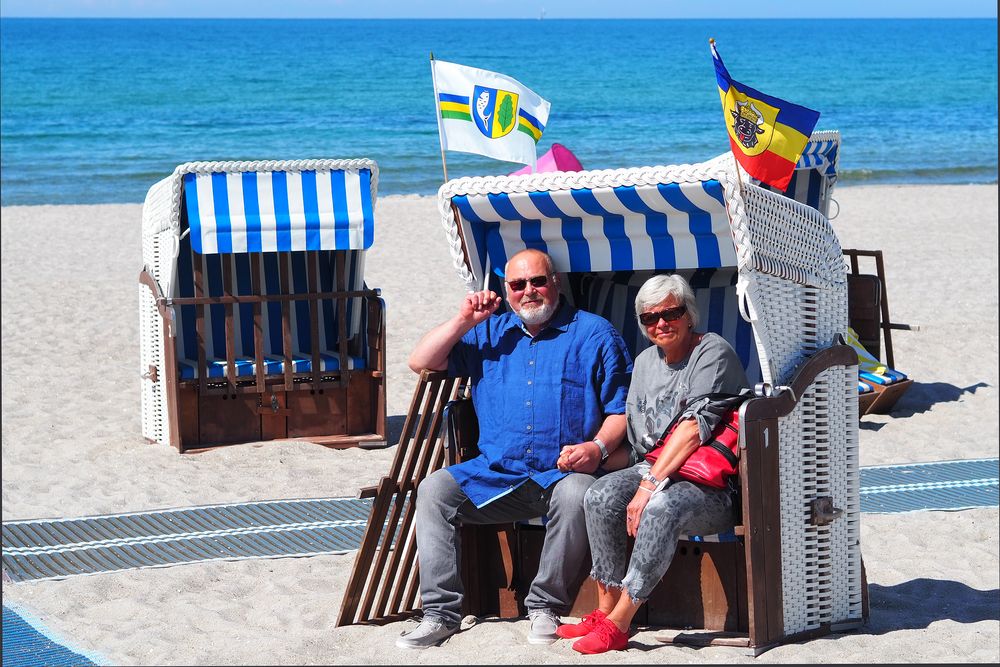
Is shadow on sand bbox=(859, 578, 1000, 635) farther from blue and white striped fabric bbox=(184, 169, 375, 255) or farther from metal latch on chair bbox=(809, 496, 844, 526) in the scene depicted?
blue and white striped fabric bbox=(184, 169, 375, 255)

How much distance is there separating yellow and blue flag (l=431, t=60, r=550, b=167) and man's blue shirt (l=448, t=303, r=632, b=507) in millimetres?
949

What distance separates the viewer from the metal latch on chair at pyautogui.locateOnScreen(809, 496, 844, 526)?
14.0 feet

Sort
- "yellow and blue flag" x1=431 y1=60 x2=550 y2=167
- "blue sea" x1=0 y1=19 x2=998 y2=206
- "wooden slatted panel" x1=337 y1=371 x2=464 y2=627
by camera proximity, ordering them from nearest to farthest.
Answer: "wooden slatted panel" x1=337 y1=371 x2=464 y2=627 → "yellow and blue flag" x1=431 y1=60 x2=550 y2=167 → "blue sea" x1=0 y1=19 x2=998 y2=206

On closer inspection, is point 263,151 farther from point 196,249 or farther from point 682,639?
point 682,639

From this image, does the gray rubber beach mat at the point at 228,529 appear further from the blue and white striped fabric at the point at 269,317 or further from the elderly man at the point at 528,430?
the blue and white striped fabric at the point at 269,317

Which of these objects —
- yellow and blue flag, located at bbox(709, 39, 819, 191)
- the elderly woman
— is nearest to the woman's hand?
the elderly woman

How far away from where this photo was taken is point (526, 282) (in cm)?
461

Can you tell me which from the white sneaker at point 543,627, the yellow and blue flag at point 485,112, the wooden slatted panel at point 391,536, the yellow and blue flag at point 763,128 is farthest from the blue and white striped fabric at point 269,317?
the yellow and blue flag at point 763,128

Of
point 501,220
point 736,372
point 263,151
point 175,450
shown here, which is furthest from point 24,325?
point 263,151

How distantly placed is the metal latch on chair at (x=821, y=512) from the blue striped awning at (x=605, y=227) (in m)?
0.88

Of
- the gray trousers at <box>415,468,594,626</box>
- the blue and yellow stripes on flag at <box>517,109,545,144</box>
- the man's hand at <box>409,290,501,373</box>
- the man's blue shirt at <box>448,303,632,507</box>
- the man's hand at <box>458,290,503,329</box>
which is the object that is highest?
the blue and yellow stripes on flag at <box>517,109,545,144</box>

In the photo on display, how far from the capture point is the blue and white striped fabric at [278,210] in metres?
6.85

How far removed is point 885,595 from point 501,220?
6.62 feet

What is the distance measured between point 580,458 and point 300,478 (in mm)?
2798
